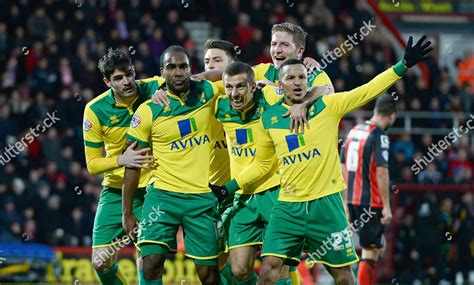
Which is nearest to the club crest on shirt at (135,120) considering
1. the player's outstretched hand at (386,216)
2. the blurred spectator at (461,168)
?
the player's outstretched hand at (386,216)

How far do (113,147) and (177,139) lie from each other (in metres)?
1.14

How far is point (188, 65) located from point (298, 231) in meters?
1.75

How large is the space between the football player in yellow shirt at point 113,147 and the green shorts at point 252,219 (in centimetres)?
100

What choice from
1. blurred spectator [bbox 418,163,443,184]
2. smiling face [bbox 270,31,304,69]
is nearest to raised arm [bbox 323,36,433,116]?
smiling face [bbox 270,31,304,69]

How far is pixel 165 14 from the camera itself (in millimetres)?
22359

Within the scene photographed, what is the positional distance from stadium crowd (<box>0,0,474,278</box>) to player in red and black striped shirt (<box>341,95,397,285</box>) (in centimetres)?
587

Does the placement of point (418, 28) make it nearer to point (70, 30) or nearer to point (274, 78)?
point (70, 30)

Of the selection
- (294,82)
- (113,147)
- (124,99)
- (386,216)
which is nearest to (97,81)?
(386,216)

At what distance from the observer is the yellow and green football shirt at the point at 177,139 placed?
30.5ft

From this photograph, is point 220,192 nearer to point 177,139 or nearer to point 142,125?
point 177,139

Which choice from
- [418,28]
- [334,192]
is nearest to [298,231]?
[334,192]

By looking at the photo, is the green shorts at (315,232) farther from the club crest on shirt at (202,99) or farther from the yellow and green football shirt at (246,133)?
the club crest on shirt at (202,99)

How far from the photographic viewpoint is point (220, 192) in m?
9.76

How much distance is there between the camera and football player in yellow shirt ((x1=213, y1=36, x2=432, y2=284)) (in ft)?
29.8
